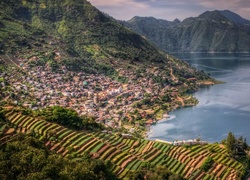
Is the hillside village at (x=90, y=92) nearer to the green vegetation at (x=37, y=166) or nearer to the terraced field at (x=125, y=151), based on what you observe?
the terraced field at (x=125, y=151)

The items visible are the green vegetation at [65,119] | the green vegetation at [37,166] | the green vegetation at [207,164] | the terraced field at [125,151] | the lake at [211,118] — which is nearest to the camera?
the green vegetation at [37,166]

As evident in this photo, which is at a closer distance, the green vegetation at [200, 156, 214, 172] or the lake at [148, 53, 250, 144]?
the green vegetation at [200, 156, 214, 172]

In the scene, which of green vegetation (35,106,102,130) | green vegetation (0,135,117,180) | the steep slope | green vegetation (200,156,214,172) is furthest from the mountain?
green vegetation (0,135,117,180)

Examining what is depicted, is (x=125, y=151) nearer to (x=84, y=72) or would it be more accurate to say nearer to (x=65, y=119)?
(x=65, y=119)

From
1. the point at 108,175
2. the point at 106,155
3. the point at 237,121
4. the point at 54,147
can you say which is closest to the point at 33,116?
the point at 54,147

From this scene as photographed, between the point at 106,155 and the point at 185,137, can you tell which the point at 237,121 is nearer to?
the point at 185,137

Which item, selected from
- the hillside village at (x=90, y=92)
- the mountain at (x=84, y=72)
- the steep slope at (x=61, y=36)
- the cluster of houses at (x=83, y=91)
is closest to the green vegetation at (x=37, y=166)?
the hillside village at (x=90, y=92)

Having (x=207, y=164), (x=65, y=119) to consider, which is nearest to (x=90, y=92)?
(x=65, y=119)

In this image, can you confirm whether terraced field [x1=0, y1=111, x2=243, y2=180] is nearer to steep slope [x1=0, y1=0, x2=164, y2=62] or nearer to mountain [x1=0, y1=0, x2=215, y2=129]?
mountain [x1=0, y1=0, x2=215, y2=129]
